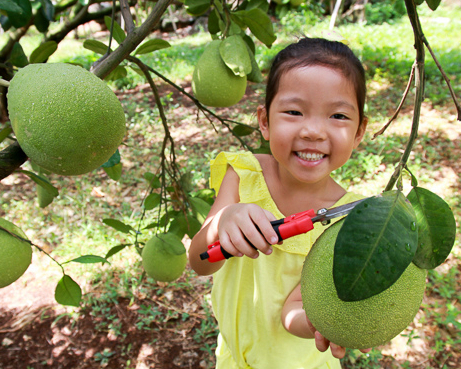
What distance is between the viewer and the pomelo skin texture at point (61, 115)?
51cm

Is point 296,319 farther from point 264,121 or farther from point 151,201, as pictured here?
point 151,201

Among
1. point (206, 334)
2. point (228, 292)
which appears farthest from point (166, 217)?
point (206, 334)

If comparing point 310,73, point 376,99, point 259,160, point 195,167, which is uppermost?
point 310,73

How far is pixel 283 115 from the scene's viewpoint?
807mm

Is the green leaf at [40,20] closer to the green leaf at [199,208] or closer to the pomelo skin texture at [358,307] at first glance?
the green leaf at [199,208]

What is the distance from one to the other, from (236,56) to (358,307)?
79 centimetres

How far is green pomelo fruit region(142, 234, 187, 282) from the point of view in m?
1.26

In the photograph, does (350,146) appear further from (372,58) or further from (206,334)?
(372,58)

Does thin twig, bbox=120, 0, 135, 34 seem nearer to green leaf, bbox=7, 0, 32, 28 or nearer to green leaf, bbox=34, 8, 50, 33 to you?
green leaf, bbox=7, 0, 32, 28

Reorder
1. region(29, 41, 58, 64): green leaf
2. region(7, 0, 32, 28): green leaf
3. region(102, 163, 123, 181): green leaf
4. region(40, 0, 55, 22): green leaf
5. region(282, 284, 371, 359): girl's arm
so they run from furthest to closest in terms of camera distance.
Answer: region(102, 163, 123, 181): green leaf → region(40, 0, 55, 22): green leaf → region(7, 0, 32, 28): green leaf → region(29, 41, 58, 64): green leaf → region(282, 284, 371, 359): girl's arm

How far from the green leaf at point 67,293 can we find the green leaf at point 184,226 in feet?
1.26

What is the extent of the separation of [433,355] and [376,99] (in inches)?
106

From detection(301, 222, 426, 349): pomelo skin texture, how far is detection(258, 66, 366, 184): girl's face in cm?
23

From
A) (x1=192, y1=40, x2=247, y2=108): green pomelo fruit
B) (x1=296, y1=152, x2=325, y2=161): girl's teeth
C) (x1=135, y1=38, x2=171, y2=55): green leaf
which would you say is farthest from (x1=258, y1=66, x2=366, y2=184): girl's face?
(x1=135, y1=38, x2=171, y2=55): green leaf
